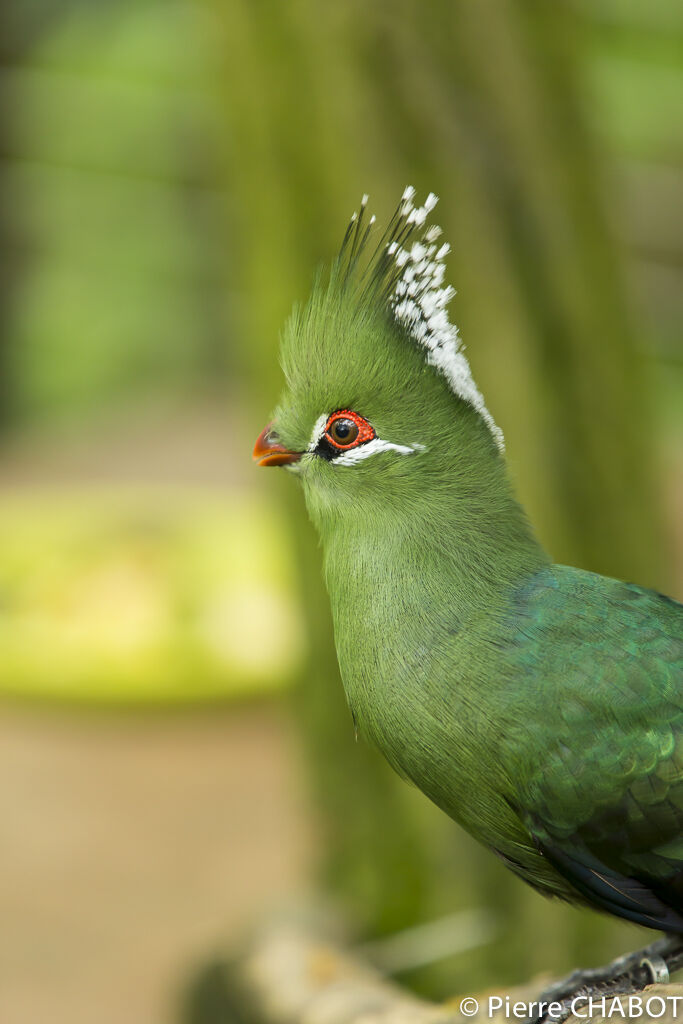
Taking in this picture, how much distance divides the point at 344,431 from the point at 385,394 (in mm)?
80

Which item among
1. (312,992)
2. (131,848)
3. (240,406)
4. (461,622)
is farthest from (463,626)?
(240,406)

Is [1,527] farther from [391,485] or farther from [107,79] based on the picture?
[391,485]

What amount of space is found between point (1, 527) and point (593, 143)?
460 centimetres

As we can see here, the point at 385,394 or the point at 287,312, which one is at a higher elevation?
the point at 287,312

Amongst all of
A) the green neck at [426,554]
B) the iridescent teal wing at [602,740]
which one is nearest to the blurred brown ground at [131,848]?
the iridescent teal wing at [602,740]

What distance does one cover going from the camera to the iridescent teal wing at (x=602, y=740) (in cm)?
167

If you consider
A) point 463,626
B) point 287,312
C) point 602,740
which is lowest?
point 602,740

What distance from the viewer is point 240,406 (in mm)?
9109

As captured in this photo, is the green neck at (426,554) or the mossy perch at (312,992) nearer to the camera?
the green neck at (426,554)

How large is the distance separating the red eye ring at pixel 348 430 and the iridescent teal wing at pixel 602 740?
1.08 feet

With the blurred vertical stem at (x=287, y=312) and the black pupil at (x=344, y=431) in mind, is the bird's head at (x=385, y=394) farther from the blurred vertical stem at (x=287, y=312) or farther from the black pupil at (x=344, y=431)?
the blurred vertical stem at (x=287, y=312)

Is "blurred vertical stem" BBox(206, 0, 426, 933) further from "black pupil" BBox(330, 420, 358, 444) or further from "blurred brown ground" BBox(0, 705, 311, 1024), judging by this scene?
"black pupil" BBox(330, 420, 358, 444)

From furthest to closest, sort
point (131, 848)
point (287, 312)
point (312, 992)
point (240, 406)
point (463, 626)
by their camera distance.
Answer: point (240, 406) < point (131, 848) < point (287, 312) < point (312, 992) < point (463, 626)

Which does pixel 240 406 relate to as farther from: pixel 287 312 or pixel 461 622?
pixel 461 622
